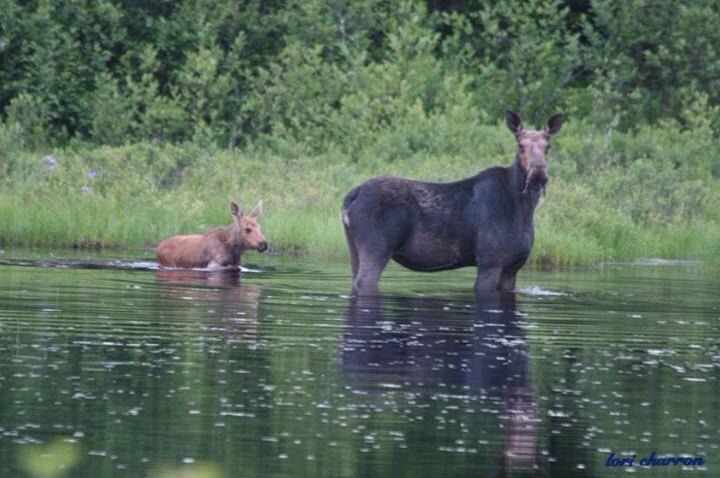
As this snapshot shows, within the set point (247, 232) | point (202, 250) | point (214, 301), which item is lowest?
point (214, 301)

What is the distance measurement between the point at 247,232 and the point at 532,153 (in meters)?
4.60

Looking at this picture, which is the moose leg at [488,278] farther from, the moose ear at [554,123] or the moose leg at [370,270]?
the moose ear at [554,123]

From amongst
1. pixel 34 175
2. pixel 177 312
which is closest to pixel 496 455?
pixel 177 312

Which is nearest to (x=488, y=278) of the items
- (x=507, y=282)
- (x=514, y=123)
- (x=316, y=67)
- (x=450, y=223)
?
(x=507, y=282)

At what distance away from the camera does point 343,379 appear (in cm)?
1139

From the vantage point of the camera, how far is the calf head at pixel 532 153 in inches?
655

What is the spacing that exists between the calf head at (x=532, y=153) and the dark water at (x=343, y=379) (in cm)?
117

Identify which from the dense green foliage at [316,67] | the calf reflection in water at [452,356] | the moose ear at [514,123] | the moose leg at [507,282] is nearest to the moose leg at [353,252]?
the calf reflection in water at [452,356]

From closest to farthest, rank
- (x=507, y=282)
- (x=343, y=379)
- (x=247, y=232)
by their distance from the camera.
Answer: (x=343, y=379) → (x=507, y=282) → (x=247, y=232)

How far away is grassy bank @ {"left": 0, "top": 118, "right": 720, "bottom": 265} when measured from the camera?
22.4 m

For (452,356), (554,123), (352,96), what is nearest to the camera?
(452,356)

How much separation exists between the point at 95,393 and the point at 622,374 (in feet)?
12.2

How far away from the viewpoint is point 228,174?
25.2 meters

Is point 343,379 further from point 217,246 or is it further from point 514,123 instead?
point 217,246
